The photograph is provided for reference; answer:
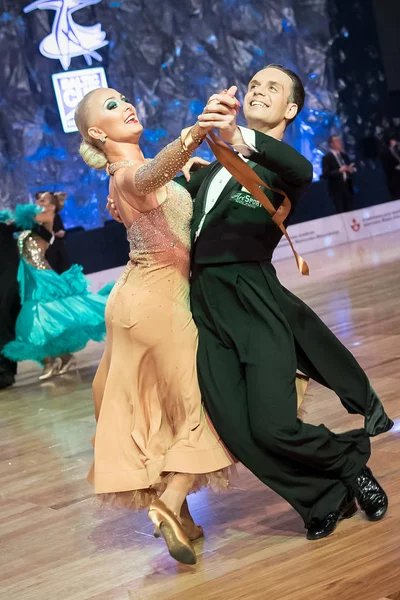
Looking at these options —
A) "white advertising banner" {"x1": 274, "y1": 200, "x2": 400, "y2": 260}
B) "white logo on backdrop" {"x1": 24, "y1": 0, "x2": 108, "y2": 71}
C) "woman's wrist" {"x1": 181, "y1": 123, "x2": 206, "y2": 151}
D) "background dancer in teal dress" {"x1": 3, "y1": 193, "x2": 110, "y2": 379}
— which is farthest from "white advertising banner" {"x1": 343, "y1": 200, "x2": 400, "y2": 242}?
"woman's wrist" {"x1": 181, "y1": 123, "x2": 206, "y2": 151}

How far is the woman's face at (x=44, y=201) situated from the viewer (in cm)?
748

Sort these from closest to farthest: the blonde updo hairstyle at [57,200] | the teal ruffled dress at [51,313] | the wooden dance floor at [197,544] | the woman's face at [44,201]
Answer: the wooden dance floor at [197,544]
the teal ruffled dress at [51,313]
the woman's face at [44,201]
the blonde updo hairstyle at [57,200]

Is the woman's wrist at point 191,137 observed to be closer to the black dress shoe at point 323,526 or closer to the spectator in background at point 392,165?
the black dress shoe at point 323,526

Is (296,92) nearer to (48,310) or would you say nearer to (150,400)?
(150,400)

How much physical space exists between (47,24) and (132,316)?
11643 mm

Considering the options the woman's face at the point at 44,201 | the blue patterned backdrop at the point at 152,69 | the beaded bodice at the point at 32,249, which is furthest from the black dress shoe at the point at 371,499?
the blue patterned backdrop at the point at 152,69

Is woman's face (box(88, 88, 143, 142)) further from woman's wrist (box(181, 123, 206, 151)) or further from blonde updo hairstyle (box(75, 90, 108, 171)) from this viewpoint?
woman's wrist (box(181, 123, 206, 151))

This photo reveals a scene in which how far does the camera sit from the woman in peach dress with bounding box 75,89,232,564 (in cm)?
273

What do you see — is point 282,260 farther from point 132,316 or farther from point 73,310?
point 132,316

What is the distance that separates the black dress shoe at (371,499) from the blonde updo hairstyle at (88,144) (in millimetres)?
1267

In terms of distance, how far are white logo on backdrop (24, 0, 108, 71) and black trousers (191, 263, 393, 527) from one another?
11309 millimetres

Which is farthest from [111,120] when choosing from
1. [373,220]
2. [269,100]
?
[373,220]

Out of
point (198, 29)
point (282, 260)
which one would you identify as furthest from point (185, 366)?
point (198, 29)

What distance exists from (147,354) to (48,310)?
4198 mm
